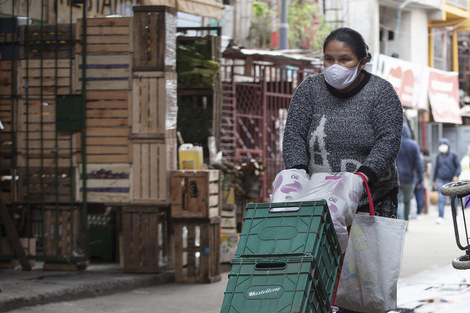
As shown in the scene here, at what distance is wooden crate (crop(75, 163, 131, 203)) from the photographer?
895 cm

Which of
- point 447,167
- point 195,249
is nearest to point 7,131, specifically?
point 195,249

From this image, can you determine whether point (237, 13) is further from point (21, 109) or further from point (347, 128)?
point (347, 128)

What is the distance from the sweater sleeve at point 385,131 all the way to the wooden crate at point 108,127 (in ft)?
15.7

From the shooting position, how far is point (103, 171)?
9.00 m

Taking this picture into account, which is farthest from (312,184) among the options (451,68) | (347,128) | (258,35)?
(451,68)

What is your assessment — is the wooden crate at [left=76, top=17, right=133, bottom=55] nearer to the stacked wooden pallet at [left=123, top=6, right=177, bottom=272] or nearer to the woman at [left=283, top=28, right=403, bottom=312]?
the stacked wooden pallet at [left=123, top=6, right=177, bottom=272]

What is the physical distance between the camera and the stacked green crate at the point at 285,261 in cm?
362

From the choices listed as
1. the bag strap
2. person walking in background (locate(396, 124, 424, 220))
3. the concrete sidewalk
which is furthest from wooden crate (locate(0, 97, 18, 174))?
person walking in background (locate(396, 124, 424, 220))

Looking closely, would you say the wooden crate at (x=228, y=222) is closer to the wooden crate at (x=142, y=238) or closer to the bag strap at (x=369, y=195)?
the wooden crate at (x=142, y=238)

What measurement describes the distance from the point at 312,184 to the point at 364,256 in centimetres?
47

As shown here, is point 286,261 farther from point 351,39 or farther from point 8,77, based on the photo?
point 8,77

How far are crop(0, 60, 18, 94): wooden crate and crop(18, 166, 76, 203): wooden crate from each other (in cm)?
84

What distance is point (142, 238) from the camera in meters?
8.95

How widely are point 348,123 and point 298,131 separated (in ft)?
0.89
